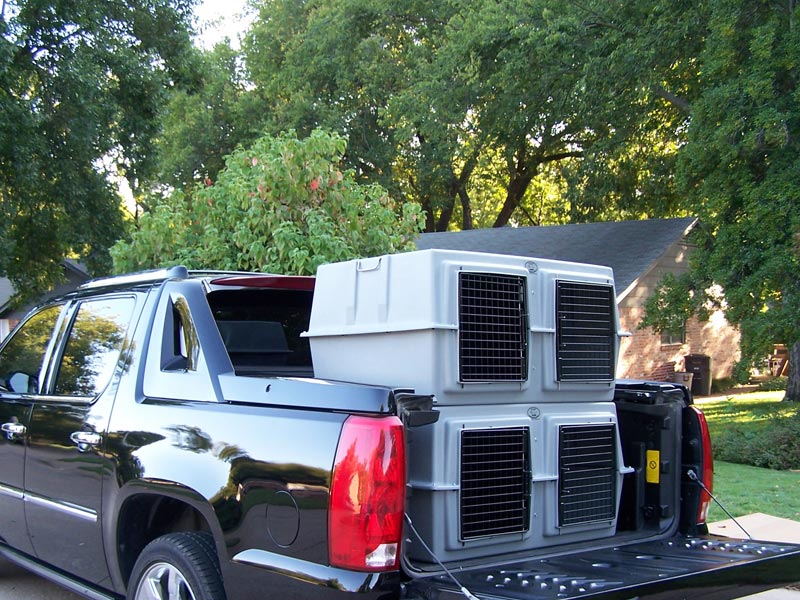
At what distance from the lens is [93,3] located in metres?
17.1

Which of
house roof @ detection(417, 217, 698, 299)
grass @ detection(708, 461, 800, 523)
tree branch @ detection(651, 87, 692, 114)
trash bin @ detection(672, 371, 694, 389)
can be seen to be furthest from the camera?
trash bin @ detection(672, 371, 694, 389)

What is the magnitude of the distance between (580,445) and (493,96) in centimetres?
1699

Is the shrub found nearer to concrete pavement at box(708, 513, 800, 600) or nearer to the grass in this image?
the grass

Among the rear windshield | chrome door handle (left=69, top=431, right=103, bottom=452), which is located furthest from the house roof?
chrome door handle (left=69, top=431, right=103, bottom=452)

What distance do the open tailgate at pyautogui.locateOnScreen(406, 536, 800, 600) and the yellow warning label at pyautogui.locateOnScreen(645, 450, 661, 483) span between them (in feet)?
0.97

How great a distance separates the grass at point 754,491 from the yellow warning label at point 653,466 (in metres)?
4.21

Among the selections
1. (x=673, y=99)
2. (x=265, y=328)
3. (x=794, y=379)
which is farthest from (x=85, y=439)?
(x=794, y=379)

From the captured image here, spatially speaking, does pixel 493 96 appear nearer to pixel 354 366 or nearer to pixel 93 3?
pixel 93 3

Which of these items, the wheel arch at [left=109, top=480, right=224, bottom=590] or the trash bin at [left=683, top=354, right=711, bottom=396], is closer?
the wheel arch at [left=109, top=480, right=224, bottom=590]

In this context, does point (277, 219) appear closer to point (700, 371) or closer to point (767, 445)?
point (767, 445)

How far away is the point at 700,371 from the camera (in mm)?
23578

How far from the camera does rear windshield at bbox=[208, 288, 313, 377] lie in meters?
4.52

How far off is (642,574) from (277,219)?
5.12m

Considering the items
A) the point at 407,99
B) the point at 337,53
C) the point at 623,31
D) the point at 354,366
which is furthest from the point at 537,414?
the point at 337,53
